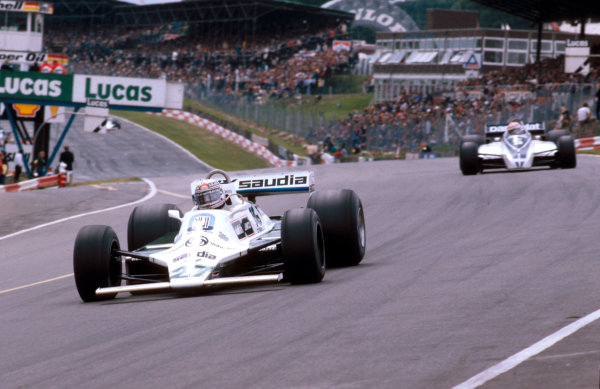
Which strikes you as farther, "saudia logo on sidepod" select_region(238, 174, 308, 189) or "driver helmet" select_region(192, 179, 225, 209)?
"saudia logo on sidepod" select_region(238, 174, 308, 189)

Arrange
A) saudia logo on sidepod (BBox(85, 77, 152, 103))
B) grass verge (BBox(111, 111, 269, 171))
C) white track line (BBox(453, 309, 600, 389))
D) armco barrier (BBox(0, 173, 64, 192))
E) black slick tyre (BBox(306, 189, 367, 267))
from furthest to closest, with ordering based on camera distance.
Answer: grass verge (BBox(111, 111, 269, 171)), saudia logo on sidepod (BBox(85, 77, 152, 103)), armco barrier (BBox(0, 173, 64, 192)), black slick tyre (BBox(306, 189, 367, 267)), white track line (BBox(453, 309, 600, 389))

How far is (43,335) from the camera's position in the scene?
315 inches

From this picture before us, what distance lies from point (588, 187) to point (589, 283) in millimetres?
11561

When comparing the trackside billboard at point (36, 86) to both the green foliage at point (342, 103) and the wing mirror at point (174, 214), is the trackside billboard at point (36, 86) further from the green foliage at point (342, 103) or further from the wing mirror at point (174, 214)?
the green foliage at point (342, 103)

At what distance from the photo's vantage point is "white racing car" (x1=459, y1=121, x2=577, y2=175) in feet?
75.2

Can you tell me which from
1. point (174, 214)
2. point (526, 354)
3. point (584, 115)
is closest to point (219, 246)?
point (174, 214)

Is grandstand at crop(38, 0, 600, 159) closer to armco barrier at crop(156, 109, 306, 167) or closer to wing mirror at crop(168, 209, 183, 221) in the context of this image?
armco barrier at crop(156, 109, 306, 167)

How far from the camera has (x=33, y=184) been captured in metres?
30.4

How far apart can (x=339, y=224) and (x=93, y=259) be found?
2.84 metres

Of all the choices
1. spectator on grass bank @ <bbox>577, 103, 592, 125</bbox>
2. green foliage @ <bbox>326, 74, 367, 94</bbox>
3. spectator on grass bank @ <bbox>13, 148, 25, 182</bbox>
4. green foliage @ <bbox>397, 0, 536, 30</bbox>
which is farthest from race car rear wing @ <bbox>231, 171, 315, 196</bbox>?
green foliage @ <bbox>397, 0, 536, 30</bbox>

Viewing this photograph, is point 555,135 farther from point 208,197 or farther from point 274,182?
point 208,197

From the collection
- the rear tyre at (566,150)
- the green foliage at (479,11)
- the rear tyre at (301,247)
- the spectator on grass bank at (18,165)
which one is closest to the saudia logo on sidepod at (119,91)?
the spectator on grass bank at (18,165)

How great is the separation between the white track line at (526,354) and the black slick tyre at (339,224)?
13.6ft

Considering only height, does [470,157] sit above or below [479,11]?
below
